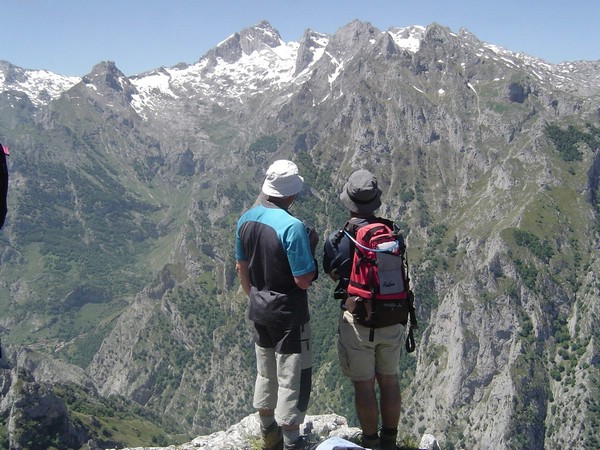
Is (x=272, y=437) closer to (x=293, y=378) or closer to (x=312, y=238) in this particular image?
(x=293, y=378)

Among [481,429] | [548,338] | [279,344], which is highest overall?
[279,344]

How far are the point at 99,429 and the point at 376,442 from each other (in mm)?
124664

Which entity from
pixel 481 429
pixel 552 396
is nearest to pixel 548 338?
→ pixel 552 396

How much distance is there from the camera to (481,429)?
170 metres

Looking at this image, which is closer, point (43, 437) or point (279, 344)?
point (279, 344)

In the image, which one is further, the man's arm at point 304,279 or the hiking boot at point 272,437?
the hiking boot at point 272,437

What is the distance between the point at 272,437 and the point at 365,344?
3630 millimetres

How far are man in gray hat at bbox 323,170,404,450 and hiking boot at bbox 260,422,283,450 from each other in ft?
7.34

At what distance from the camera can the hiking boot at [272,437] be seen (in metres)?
14.4

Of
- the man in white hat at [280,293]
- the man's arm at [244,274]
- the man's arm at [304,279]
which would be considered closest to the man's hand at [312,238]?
the man in white hat at [280,293]

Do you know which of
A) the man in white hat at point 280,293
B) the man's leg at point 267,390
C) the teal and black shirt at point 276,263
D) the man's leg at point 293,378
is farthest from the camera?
the man's leg at point 267,390

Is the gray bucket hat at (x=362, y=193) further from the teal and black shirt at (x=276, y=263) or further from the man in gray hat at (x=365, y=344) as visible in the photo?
the teal and black shirt at (x=276, y=263)

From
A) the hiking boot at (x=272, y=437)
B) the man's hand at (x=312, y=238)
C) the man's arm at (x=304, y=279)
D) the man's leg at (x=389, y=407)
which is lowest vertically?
the hiking boot at (x=272, y=437)

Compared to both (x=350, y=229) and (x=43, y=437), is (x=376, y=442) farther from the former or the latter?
(x=43, y=437)
